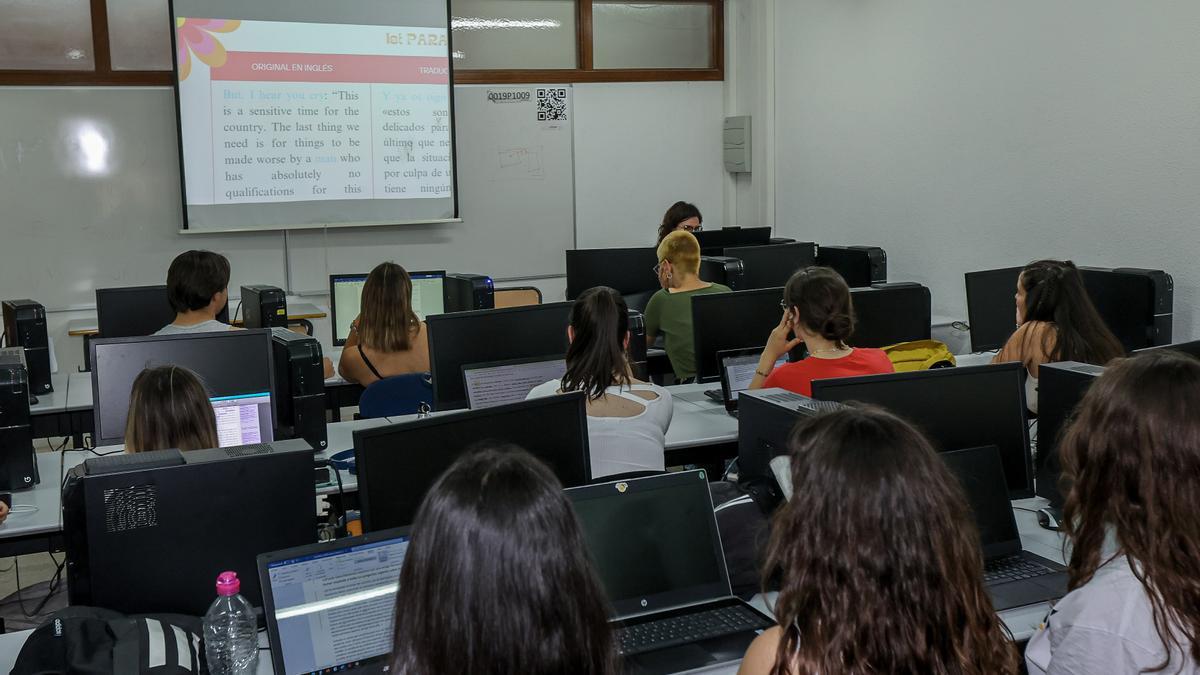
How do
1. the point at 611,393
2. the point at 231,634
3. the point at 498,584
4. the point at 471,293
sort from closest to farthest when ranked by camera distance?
the point at 498,584, the point at 231,634, the point at 611,393, the point at 471,293

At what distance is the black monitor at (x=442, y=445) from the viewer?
6.67ft

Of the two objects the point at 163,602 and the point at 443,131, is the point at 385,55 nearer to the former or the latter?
the point at 443,131

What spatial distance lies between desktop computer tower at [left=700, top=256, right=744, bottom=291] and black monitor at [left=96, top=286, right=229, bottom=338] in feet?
8.13

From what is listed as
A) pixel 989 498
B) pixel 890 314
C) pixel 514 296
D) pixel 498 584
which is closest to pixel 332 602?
pixel 498 584

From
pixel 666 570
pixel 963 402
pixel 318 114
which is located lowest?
pixel 666 570

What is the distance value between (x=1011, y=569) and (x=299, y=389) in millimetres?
2123

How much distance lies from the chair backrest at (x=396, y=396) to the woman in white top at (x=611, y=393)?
903 millimetres

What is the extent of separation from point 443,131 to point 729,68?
2.21 meters

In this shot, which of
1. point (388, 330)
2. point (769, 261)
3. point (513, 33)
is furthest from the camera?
point (513, 33)

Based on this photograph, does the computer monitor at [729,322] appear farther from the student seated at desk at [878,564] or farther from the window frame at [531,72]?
the window frame at [531,72]

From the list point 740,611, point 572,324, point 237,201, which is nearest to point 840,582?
point 740,611

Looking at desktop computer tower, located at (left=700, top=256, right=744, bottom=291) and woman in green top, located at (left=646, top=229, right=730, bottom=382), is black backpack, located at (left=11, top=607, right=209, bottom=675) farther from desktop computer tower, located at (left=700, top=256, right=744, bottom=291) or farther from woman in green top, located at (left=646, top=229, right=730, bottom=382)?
desktop computer tower, located at (left=700, top=256, right=744, bottom=291)

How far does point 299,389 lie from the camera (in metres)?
3.36

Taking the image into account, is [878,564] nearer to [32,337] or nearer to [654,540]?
[654,540]
